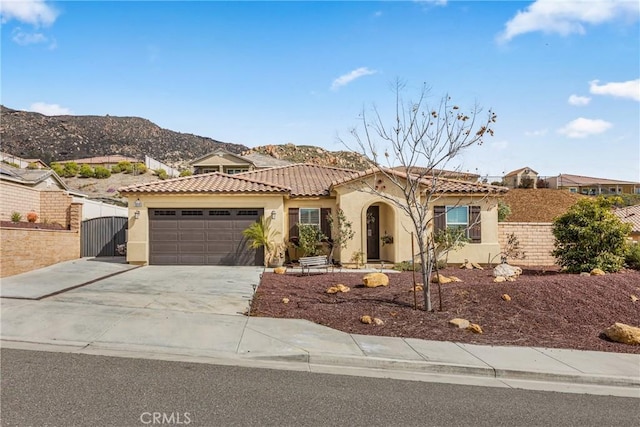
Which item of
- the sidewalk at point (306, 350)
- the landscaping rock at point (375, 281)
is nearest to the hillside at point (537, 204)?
the landscaping rock at point (375, 281)

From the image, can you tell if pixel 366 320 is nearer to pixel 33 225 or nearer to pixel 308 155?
pixel 33 225

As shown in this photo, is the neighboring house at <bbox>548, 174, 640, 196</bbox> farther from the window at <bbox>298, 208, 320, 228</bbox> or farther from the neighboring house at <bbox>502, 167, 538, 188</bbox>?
the window at <bbox>298, 208, 320, 228</bbox>

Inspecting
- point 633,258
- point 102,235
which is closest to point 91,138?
point 102,235

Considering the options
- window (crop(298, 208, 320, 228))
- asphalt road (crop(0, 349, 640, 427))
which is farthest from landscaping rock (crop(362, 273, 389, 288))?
window (crop(298, 208, 320, 228))

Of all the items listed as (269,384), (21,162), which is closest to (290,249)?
(269,384)

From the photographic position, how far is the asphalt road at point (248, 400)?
4652 millimetres

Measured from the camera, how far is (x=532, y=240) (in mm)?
19484

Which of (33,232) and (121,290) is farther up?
(33,232)

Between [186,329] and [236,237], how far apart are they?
10.2 meters

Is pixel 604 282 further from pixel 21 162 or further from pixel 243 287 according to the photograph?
pixel 21 162

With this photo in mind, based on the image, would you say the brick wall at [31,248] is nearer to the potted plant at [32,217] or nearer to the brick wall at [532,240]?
the potted plant at [32,217]

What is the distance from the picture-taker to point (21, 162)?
156 ft

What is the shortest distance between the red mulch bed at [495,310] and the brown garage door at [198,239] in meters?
6.10

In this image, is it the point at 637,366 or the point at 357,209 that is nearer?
the point at 637,366
